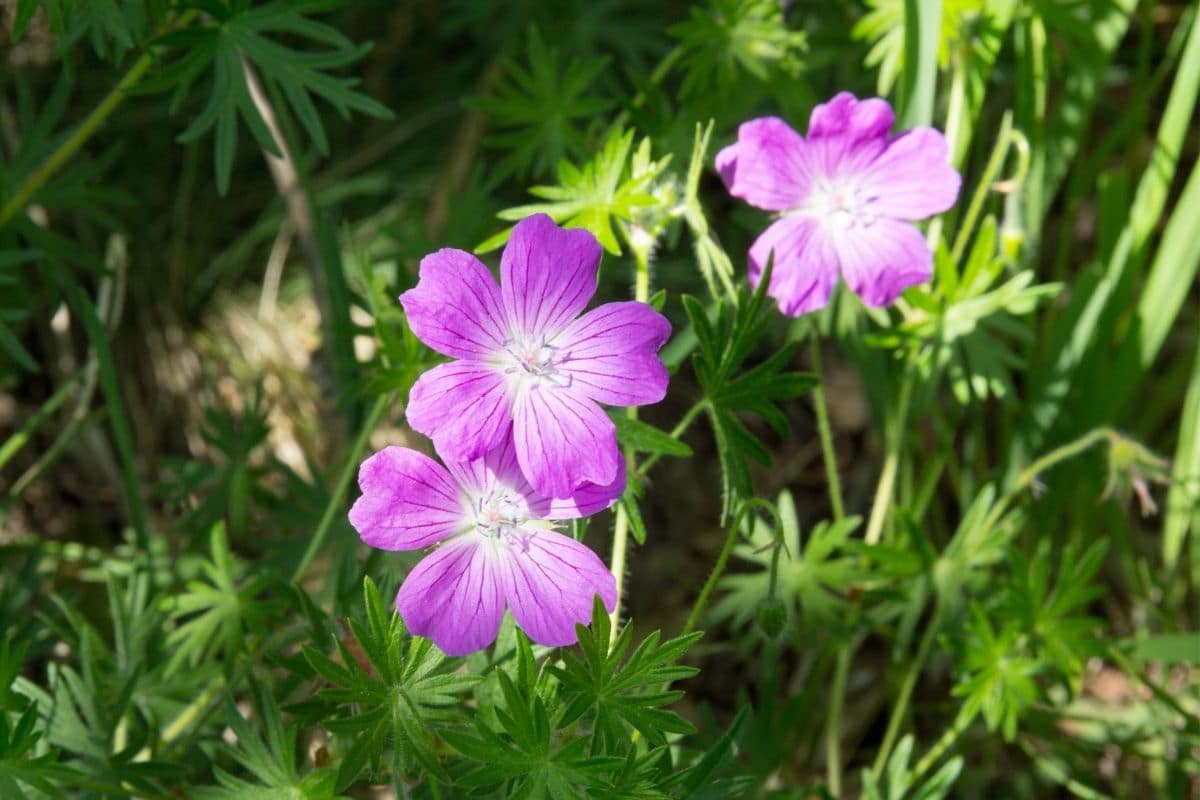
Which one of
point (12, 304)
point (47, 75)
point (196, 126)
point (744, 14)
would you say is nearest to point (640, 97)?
point (744, 14)

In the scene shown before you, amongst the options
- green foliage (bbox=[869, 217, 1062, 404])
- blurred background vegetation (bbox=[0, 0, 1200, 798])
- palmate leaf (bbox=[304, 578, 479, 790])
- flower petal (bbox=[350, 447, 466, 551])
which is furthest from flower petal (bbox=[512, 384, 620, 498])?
green foliage (bbox=[869, 217, 1062, 404])

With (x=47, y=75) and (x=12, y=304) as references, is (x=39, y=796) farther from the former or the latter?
(x=47, y=75)

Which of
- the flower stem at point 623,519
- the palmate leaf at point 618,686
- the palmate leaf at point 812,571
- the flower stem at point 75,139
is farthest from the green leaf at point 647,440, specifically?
the flower stem at point 75,139

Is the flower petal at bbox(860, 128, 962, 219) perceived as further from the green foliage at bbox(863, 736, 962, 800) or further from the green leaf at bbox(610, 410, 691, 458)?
the green foliage at bbox(863, 736, 962, 800)

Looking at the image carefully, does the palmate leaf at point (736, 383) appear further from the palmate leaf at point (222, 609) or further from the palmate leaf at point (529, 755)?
the palmate leaf at point (222, 609)

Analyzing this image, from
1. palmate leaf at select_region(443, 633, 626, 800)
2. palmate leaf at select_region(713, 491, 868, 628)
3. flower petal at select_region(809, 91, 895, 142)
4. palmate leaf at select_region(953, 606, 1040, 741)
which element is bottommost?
palmate leaf at select_region(953, 606, 1040, 741)

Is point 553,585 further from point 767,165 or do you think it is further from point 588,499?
point 767,165
